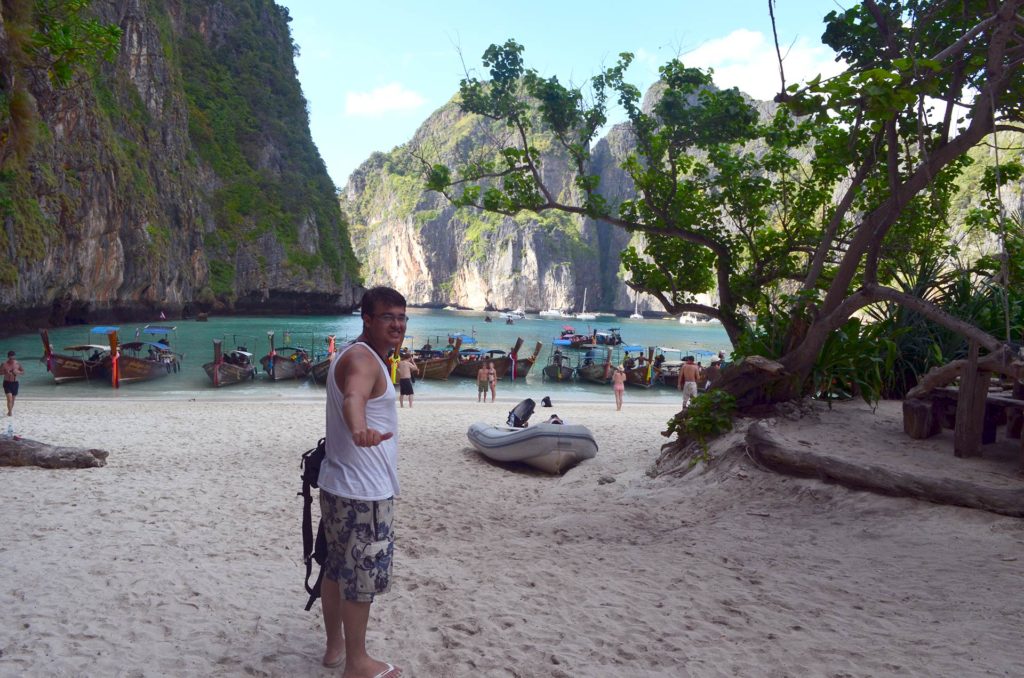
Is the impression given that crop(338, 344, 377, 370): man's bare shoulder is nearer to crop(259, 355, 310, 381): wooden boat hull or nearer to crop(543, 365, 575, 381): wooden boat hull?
crop(259, 355, 310, 381): wooden boat hull

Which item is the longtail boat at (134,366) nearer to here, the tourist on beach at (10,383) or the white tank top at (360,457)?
the tourist on beach at (10,383)

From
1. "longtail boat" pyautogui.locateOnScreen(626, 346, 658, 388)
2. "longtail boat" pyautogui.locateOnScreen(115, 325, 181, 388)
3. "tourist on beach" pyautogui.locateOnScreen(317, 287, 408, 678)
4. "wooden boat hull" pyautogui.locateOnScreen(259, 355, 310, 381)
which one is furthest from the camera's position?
"longtail boat" pyautogui.locateOnScreen(626, 346, 658, 388)

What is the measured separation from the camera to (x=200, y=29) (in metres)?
77.6

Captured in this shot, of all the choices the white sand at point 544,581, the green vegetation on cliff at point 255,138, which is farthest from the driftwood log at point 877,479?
the green vegetation on cliff at point 255,138

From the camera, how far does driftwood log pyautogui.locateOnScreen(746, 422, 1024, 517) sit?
15.2 feet

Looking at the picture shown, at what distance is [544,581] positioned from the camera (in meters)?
4.45

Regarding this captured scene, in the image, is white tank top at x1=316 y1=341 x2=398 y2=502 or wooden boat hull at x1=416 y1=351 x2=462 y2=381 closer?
white tank top at x1=316 y1=341 x2=398 y2=502

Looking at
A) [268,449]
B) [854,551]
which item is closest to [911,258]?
[854,551]

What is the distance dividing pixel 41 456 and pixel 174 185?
58097 millimetres

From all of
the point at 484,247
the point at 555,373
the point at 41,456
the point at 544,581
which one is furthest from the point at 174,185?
the point at 484,247

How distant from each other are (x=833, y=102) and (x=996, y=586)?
2822 millimetres

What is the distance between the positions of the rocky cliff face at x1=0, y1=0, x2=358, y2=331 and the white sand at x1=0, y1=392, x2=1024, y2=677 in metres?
4.20

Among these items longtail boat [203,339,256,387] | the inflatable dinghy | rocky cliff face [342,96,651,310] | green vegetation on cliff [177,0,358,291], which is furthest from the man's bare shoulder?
rocky cliff face [342,96,651,310]

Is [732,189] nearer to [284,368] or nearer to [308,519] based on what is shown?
[308,519]
